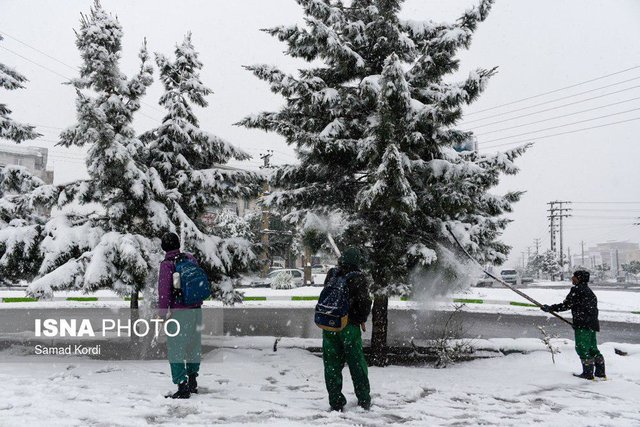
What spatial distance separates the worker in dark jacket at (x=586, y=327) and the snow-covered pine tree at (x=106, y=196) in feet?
21.4

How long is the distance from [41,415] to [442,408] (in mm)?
3989

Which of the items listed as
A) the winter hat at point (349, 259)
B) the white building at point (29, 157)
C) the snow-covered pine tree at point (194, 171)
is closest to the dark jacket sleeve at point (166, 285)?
the winter hat at point (349, 259)

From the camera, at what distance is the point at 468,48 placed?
7.63 m

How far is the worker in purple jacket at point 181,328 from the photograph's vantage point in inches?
194

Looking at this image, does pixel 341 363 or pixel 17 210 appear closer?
pixel 341 363

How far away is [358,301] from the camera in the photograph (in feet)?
15.8

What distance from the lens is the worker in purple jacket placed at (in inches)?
194

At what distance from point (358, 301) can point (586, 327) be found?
4.18m

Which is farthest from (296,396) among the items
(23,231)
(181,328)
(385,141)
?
(23,231)

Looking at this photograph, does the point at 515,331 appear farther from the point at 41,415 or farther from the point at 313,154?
the point at 41,415

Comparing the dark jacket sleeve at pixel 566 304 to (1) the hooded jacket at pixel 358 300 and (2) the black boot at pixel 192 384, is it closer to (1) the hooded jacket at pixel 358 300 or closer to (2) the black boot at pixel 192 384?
(1) the hooded jacket at pixel 358 300

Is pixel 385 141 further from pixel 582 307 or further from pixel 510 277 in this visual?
pixel 510 277

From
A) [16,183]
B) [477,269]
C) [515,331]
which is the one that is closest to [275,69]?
[477,269]

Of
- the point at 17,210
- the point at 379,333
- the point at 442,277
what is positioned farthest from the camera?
the point at 379,333
